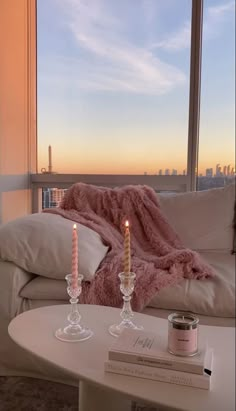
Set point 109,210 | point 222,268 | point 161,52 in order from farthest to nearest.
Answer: point 109,210 < point 161,52 < point 222,268

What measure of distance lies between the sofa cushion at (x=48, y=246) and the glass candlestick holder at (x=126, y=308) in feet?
0.51

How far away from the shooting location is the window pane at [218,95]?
366 millimetres

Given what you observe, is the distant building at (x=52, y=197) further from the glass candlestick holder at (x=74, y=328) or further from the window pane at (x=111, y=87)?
the glass candlestick holder at (x=74, y=328)

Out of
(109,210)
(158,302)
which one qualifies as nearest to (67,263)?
(158,302)

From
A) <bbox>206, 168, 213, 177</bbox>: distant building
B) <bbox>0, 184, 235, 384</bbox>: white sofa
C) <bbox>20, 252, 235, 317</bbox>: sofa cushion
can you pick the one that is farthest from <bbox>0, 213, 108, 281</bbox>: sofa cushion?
<bbox>206, 168, 213, 177</bbox>: distant building

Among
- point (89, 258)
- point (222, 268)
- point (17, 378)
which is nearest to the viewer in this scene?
point (222, 268)

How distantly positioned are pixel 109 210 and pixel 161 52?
0.63 metres

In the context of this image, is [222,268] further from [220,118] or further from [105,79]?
[105,79]

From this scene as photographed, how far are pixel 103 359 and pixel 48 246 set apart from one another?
0.35 meters

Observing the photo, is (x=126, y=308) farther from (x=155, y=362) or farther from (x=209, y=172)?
(x=209, y=172)

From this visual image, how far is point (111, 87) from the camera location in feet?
2.72

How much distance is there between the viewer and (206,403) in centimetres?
39

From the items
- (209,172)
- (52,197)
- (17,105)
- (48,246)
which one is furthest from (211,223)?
(17,105)

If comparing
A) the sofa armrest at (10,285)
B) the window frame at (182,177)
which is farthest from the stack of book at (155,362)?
the sofa armrest at (10,285)
